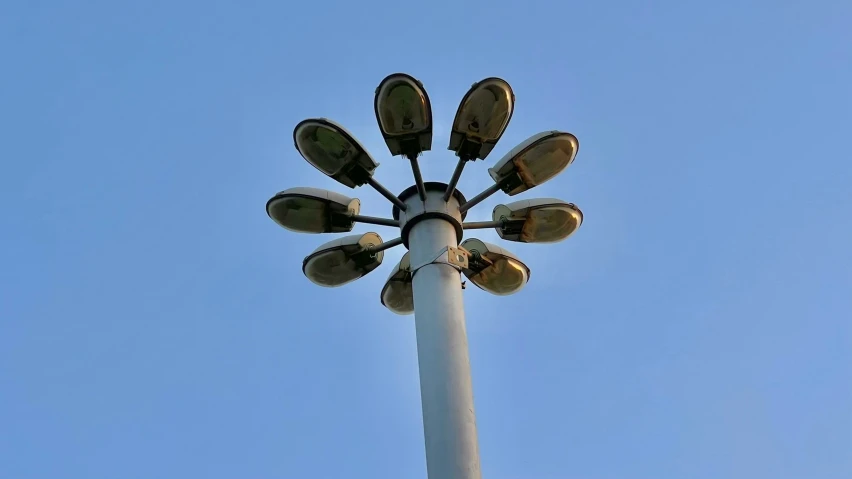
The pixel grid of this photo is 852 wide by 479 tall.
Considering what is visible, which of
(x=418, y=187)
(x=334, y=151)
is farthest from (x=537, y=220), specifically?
(x=334, y=151)

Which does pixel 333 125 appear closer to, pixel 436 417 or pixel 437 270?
pixel 437 270

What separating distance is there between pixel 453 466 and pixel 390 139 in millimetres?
2073

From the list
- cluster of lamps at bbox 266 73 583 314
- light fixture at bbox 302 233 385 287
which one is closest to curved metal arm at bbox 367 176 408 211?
cluster of lamps at bbox 266 73 583 314

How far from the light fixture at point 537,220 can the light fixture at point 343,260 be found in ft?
2.66

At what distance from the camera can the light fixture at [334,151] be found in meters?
6.02

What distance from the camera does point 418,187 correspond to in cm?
602

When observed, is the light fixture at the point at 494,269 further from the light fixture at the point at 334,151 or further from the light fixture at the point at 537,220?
the light fixture at the point at 334,151

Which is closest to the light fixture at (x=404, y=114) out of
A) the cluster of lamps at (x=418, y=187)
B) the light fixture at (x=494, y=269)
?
the cluster of lamps at (x=418, y=187)

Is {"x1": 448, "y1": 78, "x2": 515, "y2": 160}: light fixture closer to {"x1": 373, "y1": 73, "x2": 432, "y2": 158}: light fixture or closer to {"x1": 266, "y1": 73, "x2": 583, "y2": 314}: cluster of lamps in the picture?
{"x1": 266, "y1": 73, "x2": 583, "y2": 314}: cluster of lamps

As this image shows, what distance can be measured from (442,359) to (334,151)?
155cm

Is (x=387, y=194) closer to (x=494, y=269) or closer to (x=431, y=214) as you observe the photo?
(x=431, y=214)

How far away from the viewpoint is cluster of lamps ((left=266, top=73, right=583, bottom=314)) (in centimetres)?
600

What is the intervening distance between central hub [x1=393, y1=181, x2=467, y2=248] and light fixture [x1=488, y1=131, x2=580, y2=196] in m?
0.30

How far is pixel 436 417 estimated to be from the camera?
16.7 ft
